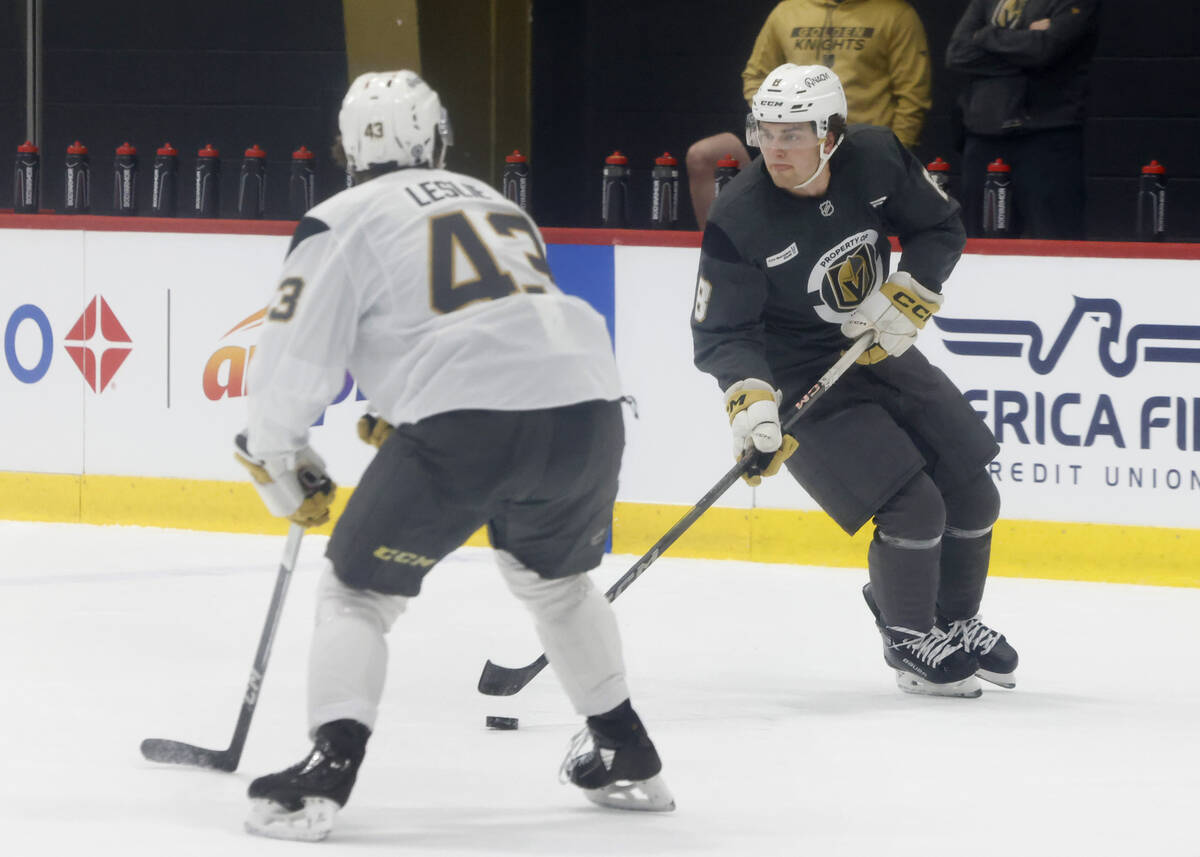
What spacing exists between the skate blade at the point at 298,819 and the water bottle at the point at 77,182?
152 inches

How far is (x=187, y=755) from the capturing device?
3.33 metres

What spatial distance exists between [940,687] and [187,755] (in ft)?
4.94

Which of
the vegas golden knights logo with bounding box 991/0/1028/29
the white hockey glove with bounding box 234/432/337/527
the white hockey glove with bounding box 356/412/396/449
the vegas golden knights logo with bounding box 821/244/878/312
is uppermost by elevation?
the vegas golden knights logo with bounding box 991/0/1028/29

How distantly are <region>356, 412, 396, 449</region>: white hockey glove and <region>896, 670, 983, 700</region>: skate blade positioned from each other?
142 cm

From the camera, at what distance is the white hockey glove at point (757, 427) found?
3779mm

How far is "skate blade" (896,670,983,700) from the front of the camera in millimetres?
3986

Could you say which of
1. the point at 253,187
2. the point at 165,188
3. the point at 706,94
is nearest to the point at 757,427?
the point at 253,187

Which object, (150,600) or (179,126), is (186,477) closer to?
(150,600)

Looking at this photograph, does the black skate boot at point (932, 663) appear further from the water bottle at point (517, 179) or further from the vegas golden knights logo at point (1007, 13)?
the water bottle at point (517, 179)

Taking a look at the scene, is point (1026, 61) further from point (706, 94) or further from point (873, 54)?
point (706, 94)

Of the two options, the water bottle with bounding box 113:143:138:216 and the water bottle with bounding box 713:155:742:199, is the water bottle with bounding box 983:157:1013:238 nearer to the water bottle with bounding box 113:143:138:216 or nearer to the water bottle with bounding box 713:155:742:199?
the water bottle with bounding box 713:155:742:199

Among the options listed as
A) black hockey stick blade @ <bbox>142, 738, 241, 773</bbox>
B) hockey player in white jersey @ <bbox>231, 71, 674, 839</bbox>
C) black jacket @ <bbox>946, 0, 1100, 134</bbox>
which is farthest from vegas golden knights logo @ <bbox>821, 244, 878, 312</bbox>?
black jacket @ <bbox>946, 0, 1100, 134</bbox>

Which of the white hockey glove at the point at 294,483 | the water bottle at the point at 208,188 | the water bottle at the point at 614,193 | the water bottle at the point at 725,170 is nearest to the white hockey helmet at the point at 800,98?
the white hockey glove at the point at 294,483

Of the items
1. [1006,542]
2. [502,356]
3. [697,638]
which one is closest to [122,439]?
[697,638]
